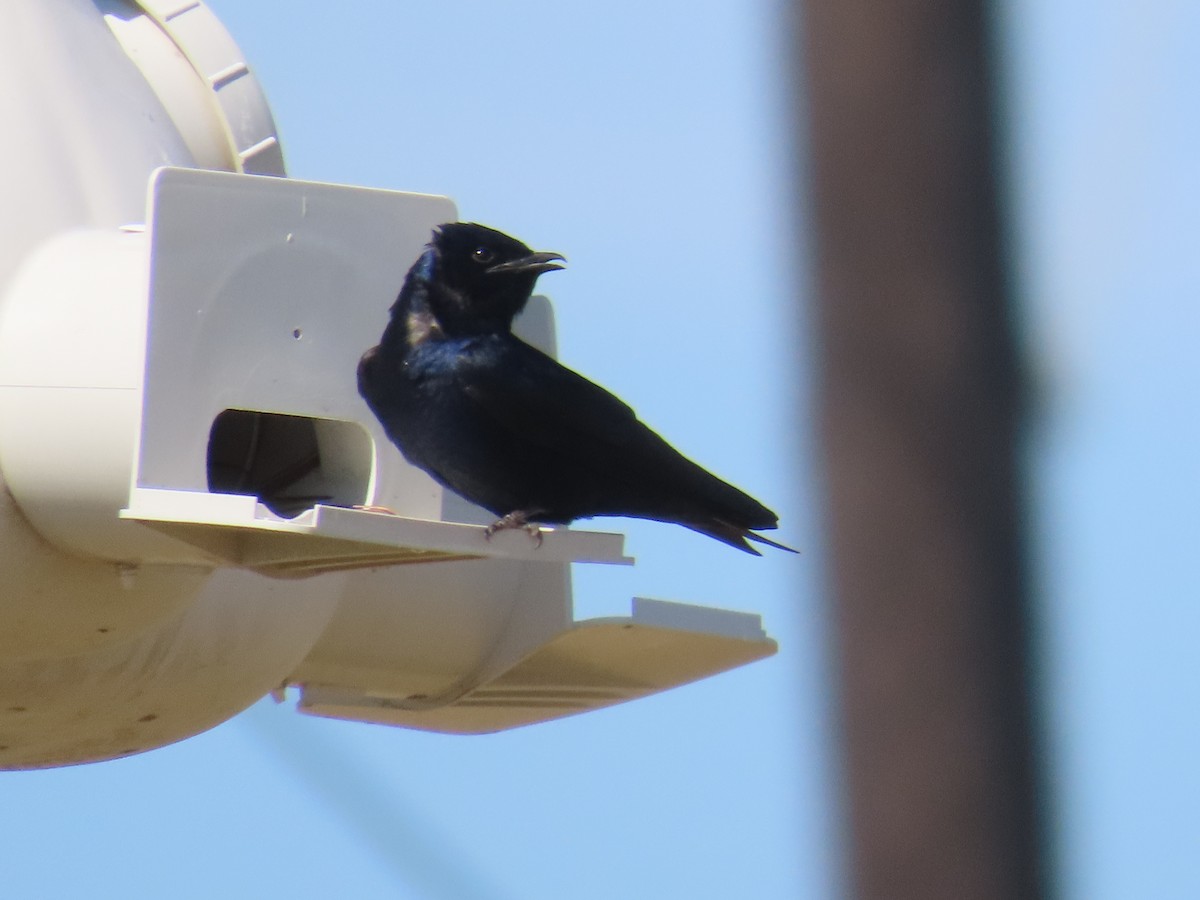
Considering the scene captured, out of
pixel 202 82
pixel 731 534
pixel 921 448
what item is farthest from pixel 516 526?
pixel 921 448

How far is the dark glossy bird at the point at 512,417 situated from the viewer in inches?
168

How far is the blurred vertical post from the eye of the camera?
183 cm

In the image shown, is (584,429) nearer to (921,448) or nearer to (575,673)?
(575,673)

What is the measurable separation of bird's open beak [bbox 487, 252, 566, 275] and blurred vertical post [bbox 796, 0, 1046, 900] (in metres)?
Result: 2.65

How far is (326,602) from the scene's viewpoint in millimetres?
4148

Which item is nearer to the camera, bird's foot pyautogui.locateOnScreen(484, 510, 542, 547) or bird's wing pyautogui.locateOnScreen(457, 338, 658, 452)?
bird's foot pyautogui.locateOnScreen(484, 510, 542, 547)

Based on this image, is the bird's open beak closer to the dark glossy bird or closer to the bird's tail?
the dark glossy bird

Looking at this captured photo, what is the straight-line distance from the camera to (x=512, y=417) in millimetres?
4504

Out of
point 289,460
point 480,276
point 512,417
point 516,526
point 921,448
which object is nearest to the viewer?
point 921,448

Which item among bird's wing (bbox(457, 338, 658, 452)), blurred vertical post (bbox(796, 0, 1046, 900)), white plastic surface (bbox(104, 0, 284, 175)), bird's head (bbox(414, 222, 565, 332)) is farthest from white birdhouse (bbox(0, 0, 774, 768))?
blurred vertical post (bbox(796, 0, 1046, 900))

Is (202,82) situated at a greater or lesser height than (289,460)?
greater

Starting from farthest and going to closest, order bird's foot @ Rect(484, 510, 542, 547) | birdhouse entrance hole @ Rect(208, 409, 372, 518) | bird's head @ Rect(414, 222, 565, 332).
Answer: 1. bird's head @ Rect(414, 222, 565, 332)
2. birdhouse entrance hole @ Rect(208, 409, 372, 518)
3. bird's foot @ Rect(484, 510, 542, 547)

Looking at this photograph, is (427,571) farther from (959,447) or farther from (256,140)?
(959,447)

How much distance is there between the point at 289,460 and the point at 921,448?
2610mm
